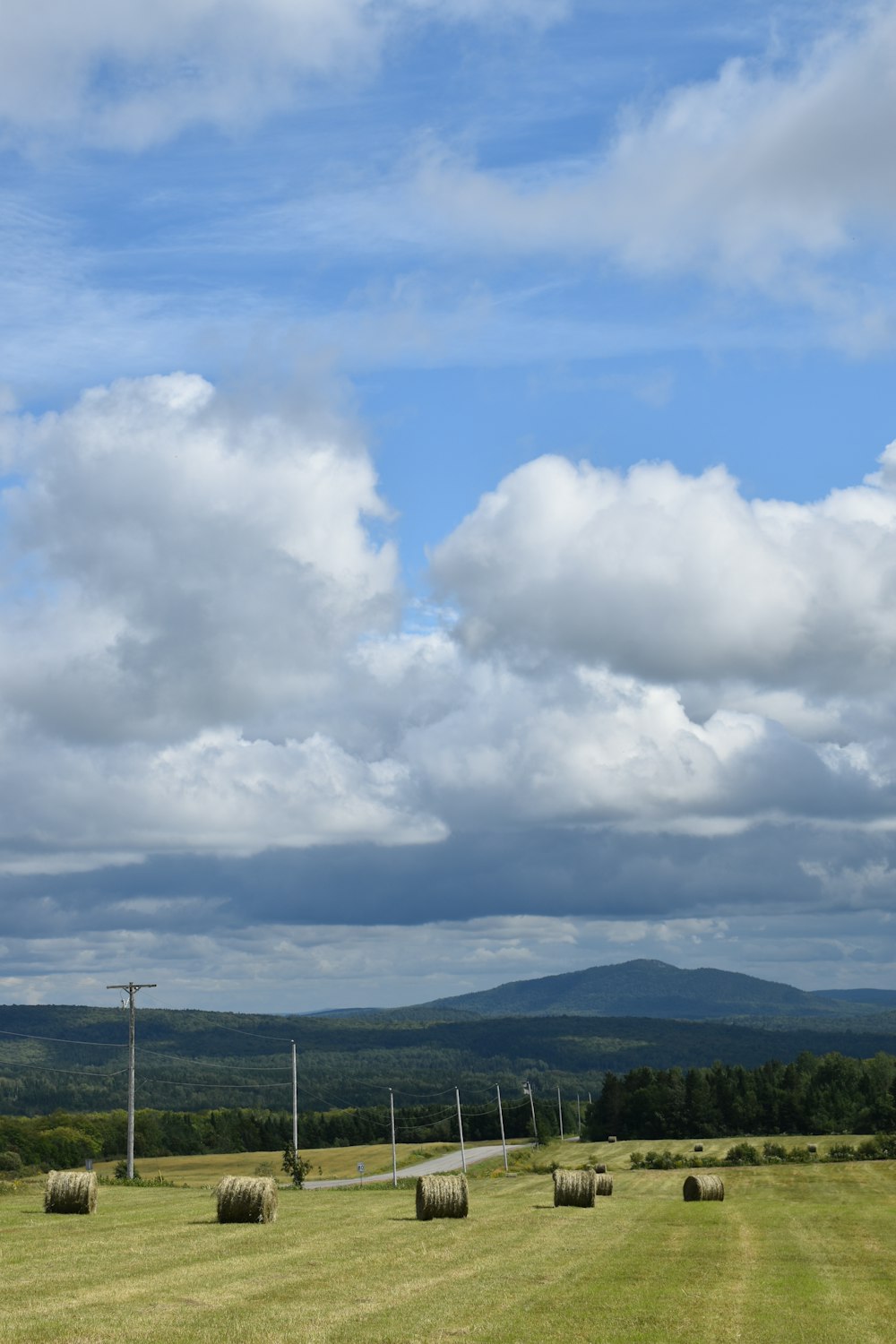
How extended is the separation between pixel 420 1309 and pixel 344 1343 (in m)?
4.06

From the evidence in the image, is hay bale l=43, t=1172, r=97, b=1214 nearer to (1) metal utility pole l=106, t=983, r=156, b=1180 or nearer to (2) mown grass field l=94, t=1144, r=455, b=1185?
(1) metal utility pole l=106, t=983, r=156, b=1180

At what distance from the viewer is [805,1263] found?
34.5m

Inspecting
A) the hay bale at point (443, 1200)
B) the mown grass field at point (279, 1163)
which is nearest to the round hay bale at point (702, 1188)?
the hay bale at point (443, 1200)

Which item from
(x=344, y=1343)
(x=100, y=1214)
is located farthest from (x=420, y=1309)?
(x=100, y=1214)

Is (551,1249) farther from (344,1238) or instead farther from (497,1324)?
(497,1324)

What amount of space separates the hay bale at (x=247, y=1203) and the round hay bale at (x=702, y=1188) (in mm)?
25489

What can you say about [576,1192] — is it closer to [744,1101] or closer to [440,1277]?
[440,1277]

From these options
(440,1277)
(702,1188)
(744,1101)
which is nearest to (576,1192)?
(702,1188)

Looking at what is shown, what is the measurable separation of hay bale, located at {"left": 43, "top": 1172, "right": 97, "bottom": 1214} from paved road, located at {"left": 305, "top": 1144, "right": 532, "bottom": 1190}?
9359 cm

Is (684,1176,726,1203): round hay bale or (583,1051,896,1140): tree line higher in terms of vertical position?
(684,1176,726,1203): round hay bale

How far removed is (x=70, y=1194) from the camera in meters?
43.0

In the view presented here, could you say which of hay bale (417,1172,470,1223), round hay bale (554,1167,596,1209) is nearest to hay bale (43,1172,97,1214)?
hay bale (417,1172,470,1223)

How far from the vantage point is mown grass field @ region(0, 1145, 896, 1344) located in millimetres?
22109

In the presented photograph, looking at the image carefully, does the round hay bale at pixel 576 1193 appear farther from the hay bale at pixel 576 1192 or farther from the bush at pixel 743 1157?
the bush at pixel 743 1157
